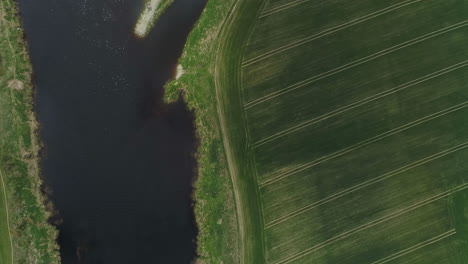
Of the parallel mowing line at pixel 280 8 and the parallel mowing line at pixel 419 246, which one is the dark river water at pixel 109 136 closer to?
Answer: the parallel mowing line at pixel 280 8

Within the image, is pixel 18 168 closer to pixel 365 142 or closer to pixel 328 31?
pixel 328 31

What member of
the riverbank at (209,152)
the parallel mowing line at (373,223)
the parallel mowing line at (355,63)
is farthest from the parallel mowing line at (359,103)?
the parallel mowing line at (373,223)

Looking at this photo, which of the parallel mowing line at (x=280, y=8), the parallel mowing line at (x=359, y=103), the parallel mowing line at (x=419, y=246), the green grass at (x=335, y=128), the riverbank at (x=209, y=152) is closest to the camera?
the riverbank at (x=209, y=152)

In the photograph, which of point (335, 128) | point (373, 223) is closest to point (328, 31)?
point (335, 128)

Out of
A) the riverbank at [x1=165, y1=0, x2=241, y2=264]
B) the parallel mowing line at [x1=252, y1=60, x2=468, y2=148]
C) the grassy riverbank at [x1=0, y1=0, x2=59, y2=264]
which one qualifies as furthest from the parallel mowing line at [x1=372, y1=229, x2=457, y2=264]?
the grassy riverbank at [x1=0, y1=0, x2=59, y2=264]

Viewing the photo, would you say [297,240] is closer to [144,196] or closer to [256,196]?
[256,196]

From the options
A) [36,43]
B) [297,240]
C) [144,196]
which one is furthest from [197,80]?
[297,240]

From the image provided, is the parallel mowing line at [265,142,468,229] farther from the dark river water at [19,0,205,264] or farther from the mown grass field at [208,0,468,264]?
the dark river water at [19,0,205,264]
